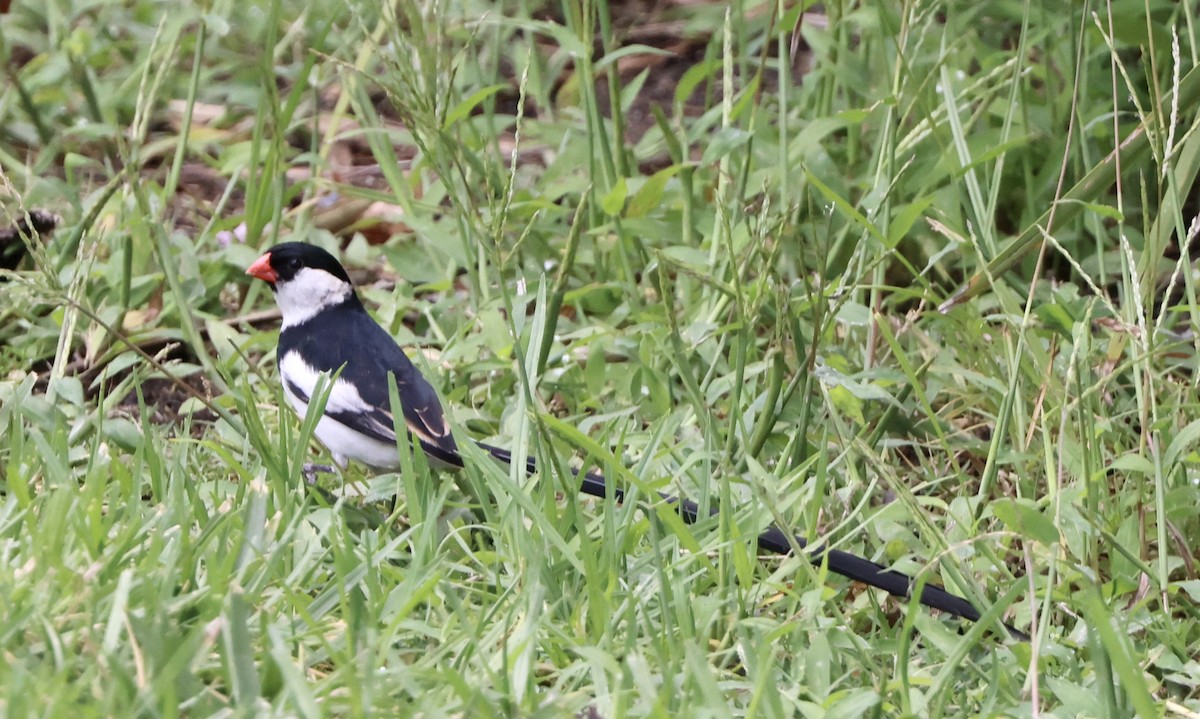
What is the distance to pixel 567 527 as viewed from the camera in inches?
99.2

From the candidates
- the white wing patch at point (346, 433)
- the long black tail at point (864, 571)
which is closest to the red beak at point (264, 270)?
the white wing patch at point (346, 433)

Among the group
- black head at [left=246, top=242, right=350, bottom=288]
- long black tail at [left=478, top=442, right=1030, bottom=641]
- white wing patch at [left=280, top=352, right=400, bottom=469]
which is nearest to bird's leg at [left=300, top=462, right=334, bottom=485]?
white wing patch at [left=280, top=352, right=400, bottom=469]

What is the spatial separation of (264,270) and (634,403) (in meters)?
1.00

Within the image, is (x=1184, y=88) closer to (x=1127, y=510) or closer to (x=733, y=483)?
(x=1127, y=510)

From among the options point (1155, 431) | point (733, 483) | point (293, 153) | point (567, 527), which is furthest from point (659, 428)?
point (293, 153)

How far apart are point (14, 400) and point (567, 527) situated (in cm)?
117

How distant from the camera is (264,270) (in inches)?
144

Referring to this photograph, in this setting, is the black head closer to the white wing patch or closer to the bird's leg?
the white wing patch

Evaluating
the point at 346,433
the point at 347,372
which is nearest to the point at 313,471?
the point at 346,433

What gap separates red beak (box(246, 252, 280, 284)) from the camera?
364cm

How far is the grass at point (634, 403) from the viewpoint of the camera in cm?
216

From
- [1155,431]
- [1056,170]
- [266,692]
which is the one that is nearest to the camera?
[266,692]

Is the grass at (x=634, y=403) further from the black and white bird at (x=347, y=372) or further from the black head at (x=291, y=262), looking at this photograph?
the black head at (x=291, y=262)

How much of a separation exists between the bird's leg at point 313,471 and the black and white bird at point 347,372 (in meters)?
0.04
